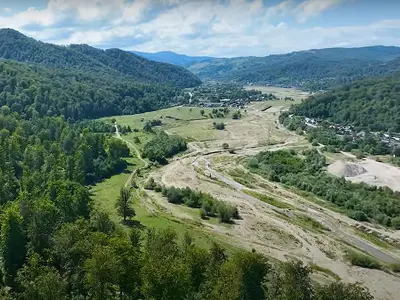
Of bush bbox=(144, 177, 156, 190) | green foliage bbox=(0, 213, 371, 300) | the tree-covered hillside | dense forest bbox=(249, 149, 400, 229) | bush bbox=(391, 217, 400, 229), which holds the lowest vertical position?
bush bbox=(391, 217, 400, 229)

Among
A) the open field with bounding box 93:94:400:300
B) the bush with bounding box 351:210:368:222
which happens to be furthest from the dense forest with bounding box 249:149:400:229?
the open field with bounding box 93:94:400:300

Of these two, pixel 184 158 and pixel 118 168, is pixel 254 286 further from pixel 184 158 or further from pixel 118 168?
pixel 184 158

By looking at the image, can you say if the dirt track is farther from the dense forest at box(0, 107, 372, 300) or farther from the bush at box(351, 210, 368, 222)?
the dense forest at box(0, 107, 372, 300)

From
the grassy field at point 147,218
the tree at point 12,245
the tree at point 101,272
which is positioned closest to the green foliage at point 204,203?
the grassy field at point 147,218

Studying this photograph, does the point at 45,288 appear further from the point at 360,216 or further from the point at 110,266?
the point at 360,216

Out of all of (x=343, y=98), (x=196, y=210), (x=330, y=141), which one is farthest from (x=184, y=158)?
(x=343, y=98)

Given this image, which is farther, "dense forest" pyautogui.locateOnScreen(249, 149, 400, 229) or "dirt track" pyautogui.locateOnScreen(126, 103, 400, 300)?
"dense forest" pyautogui.locateOnScreen(249, 149, 400, 229)

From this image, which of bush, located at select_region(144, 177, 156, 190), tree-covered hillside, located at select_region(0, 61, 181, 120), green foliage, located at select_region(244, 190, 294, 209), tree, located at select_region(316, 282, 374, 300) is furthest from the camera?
tree-covered hillside, located at select_region(0, 61, 181, 120)

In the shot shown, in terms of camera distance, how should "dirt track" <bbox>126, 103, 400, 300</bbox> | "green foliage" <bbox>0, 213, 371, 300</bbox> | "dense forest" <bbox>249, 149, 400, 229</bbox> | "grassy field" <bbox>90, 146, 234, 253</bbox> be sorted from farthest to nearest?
"dense forest" <bbox>249, 149, 400, 229</bbox>, "grassy field" <bbox>90, 146, 234, 253</bbox>, "dirt track" <bbox>126, 103, 400, 300</bbox>, "green foliage" <bbox>0, 213, 371, 300</bbox>

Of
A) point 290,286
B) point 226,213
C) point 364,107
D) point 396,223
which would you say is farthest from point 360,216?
point 364,107
